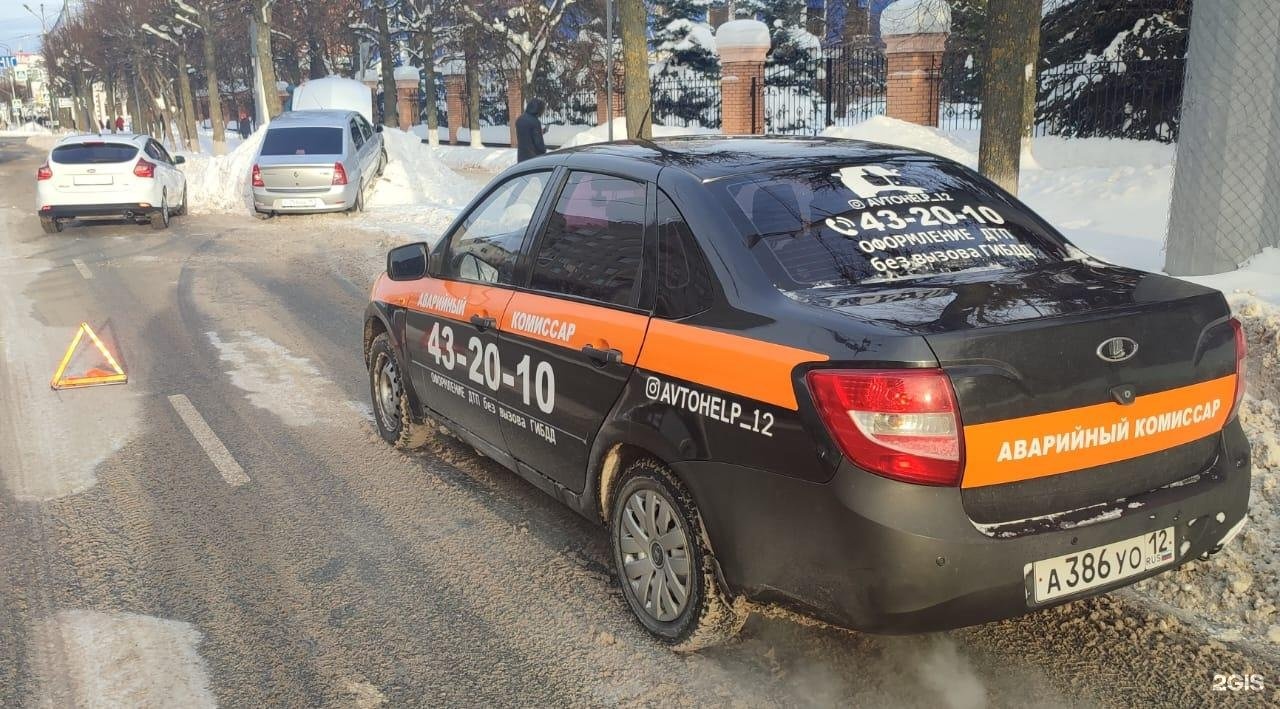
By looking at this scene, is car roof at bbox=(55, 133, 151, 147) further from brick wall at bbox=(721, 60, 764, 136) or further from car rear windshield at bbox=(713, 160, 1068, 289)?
car rear windshield at bbox=(713, 160, 1068, 289)

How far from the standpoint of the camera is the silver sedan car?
18406 millimetres

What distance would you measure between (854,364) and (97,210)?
17.6 m

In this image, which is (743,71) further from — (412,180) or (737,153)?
(737,153)

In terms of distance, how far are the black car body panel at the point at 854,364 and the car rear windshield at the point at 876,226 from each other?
0.04 feet

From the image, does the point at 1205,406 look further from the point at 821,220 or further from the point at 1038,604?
the point at 821,220

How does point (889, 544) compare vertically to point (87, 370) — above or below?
above

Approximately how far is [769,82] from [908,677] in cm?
2446

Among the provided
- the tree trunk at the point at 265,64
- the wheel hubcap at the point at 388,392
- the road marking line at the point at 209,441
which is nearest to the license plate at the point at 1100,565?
the wheel hubcap at the point at 388,392

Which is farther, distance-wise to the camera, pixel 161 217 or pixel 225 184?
pixel 225 184

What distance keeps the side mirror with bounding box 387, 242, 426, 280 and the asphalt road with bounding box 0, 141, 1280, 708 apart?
41.5 inches

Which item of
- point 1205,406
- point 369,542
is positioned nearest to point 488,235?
point 369,542

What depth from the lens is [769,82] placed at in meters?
26.5

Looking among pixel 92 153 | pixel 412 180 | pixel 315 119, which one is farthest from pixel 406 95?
pixel 92 153

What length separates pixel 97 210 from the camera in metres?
17.5
